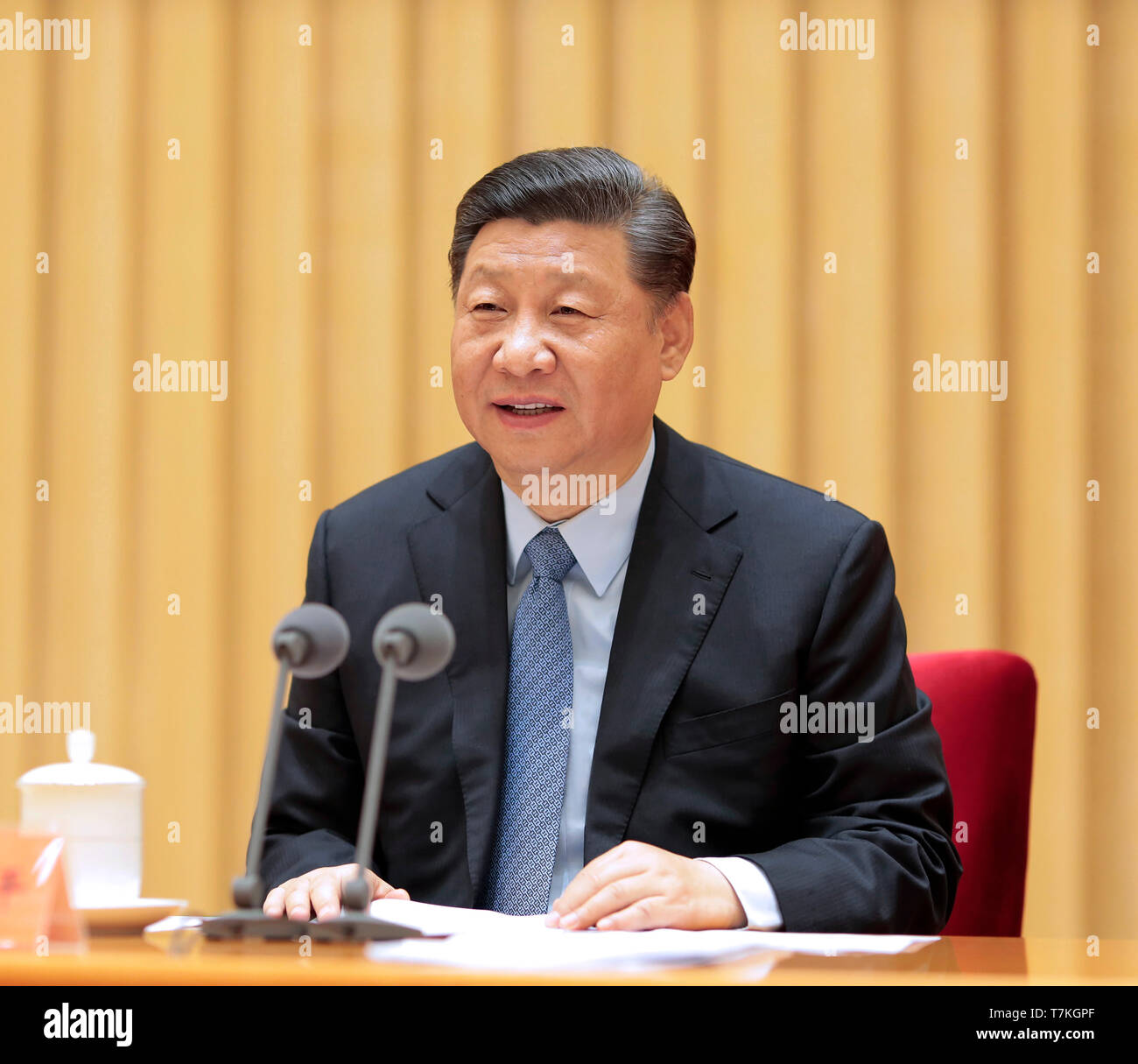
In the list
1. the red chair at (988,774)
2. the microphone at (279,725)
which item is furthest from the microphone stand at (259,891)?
the red chair at (988,774)

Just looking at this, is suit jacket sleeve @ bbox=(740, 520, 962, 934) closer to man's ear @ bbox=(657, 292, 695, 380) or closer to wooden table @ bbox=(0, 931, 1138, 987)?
wooden table @ bbox=(0, 931, 1138, 987)

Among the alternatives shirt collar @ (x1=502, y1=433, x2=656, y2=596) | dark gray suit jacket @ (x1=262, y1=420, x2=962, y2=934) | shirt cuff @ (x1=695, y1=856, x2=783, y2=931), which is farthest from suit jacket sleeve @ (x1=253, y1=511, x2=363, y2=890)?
shirt cuff @ (x1=695, y1=856, x2=783, y2=931)

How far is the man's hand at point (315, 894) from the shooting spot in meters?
1.08

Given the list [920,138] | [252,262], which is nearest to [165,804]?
[252,262]

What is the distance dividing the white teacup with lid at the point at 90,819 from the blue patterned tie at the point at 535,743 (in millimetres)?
381

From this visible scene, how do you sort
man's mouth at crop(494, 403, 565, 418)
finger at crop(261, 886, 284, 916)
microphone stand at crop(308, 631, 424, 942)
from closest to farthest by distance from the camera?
microphone stand at crop(308, 631, 424, 942), finger at crop(261, 886, 284, 916), man's mouth at crop(494, 403, 565, 418)

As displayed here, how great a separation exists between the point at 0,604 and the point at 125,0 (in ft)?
4.05

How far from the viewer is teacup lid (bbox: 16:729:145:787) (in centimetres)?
115

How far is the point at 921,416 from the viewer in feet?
7.91

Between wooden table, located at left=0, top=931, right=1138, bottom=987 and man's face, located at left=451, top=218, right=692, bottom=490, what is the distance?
0.70 meters

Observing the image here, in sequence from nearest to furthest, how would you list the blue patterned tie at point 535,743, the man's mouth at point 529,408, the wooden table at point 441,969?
the wooden table at point 441,969
the blue patterned tie at point 535,743
the man's mouth at point 529,408

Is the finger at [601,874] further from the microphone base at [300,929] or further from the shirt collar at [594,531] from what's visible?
the shirt collar at [594,531]
